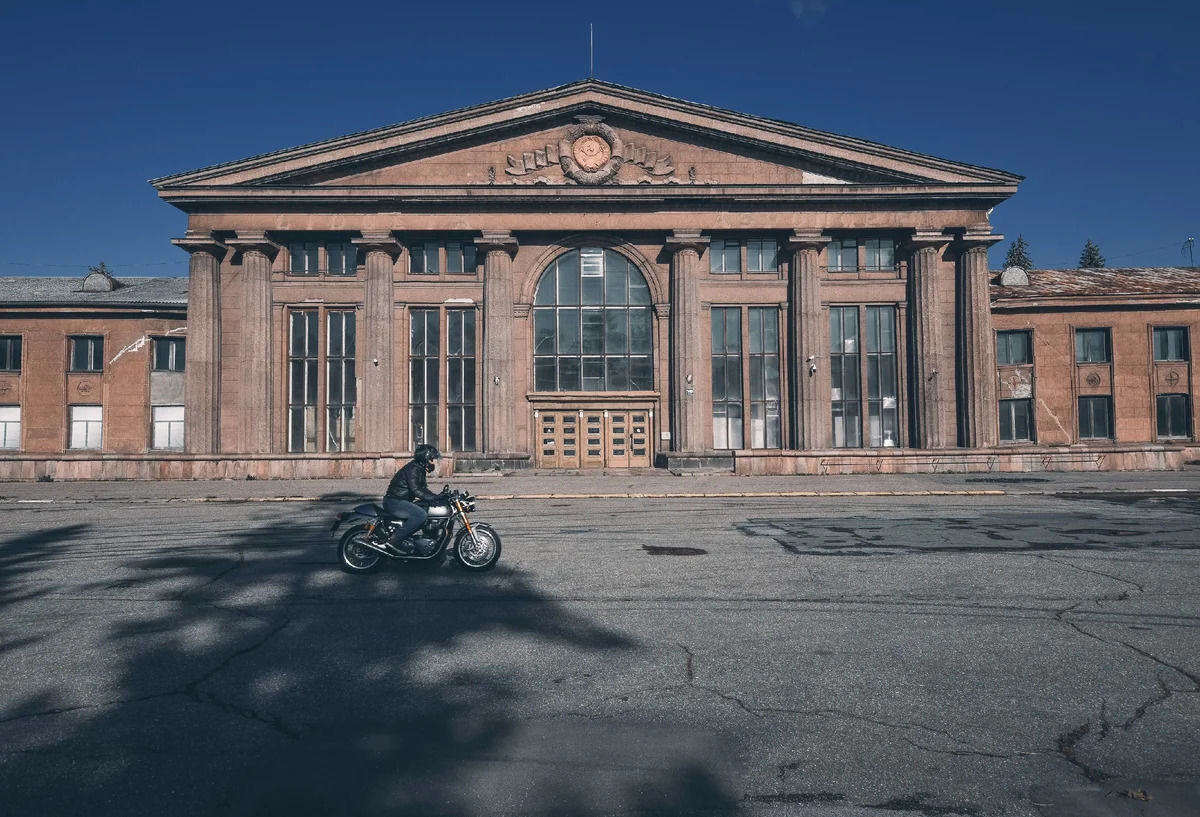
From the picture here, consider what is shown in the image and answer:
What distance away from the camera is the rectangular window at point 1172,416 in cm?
4050

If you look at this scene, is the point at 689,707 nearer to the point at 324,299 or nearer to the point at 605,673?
the point at 605,673

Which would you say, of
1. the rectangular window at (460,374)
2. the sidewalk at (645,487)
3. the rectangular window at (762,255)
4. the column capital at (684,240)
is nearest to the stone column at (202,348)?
the sidewalk at (645,487)

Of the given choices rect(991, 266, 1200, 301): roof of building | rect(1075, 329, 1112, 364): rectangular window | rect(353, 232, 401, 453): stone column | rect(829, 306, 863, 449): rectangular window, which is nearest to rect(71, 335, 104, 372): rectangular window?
rect(353, 232, 401, 453): stone column

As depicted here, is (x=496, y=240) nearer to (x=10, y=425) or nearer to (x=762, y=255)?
(x=762, y=255)

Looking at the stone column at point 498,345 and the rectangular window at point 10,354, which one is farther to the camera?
the rectangular window at point 10,354

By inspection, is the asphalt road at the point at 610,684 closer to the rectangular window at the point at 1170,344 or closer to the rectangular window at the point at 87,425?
the rectangular window at the point at 87,425

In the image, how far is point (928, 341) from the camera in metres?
36.0

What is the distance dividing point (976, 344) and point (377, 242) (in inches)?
1025

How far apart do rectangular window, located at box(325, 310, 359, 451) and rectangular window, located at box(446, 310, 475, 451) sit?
4237 mm

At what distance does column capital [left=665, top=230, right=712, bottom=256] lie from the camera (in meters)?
35.5

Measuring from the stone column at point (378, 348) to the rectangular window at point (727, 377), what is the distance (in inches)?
556

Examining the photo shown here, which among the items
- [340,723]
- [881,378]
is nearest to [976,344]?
[881,378]

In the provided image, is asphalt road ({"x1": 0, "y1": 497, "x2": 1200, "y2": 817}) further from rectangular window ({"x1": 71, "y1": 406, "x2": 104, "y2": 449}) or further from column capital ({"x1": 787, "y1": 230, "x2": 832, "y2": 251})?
rectangular window ({"x1": 71, "y1": 406, "x2": 104, "y2": 449})

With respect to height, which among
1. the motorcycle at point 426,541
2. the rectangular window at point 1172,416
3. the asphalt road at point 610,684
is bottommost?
the asphalt road at point 610,684
